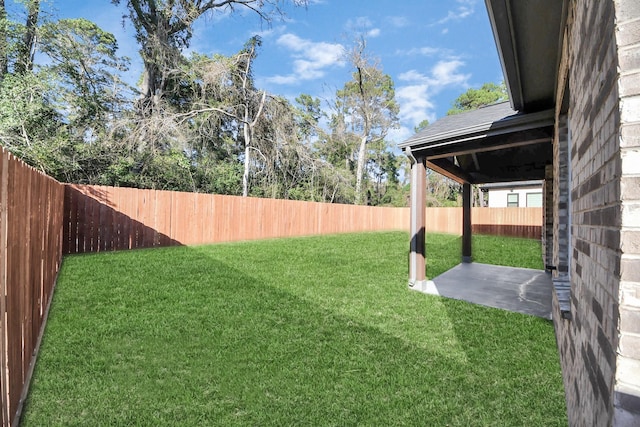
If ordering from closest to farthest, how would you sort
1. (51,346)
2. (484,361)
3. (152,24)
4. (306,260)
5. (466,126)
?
(484,361)
(51,346)
(466,126)
(306,260)
(152,24)

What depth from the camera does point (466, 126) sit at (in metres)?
4.61

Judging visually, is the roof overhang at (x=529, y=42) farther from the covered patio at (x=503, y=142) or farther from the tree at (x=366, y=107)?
the tree at (x=366, y=107)

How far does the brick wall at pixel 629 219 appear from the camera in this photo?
879 millimetres

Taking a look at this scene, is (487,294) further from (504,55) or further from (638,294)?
(638,294)

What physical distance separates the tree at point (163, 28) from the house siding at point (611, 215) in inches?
592

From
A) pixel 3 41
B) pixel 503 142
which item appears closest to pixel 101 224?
pixel 3 41

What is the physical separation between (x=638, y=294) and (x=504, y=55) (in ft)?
9.23

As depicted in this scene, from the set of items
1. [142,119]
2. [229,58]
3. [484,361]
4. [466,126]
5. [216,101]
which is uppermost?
[229,58]

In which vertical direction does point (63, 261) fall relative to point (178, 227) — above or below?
below

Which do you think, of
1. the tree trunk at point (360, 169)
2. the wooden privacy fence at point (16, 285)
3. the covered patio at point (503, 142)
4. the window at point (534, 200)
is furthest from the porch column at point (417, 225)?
the tree trunk at point (360, 169)

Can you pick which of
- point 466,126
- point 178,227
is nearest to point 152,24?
point 178,227

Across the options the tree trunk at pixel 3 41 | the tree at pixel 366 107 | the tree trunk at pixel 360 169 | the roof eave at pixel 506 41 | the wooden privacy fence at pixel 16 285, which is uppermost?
the tree at pixel 366 107

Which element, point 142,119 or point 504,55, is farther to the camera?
point 142,119

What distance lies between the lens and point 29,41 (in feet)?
35.9
